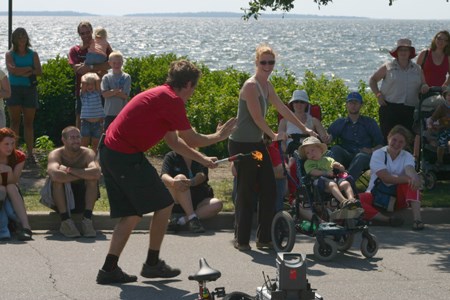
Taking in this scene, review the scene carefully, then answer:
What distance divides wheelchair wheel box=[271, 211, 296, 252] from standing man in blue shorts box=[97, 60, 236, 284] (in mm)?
1409

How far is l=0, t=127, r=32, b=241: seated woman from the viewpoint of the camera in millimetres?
10945

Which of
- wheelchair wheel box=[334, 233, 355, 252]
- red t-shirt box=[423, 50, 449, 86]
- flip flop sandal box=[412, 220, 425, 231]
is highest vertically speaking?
red t-shirt box=[423, 50, 449, 86]

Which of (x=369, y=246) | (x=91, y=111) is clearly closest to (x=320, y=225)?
(x=369, y=246)

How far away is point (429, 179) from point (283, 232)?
3.70 m

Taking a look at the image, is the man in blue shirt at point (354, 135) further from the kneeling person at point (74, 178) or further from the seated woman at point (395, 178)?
the kneeling person at point (74, 178)

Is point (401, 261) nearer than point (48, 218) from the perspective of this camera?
Yes

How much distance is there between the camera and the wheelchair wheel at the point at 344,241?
10469 millimetres

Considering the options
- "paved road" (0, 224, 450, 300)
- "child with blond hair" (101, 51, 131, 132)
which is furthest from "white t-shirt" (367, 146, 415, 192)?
"child with blond hair" (101, 51, 131, 132)

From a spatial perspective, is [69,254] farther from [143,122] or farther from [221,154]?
[221,154]

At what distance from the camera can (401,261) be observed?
33.4 feet

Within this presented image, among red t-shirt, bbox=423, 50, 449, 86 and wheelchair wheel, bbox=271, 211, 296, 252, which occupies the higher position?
red t-shirt, bbox=423, 50, 449, 86

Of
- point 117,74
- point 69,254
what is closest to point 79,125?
point 117,74

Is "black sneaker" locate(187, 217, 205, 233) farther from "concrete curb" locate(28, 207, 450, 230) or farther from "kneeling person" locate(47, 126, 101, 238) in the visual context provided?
"kneeling person" locate(47, 126, 101, 238)

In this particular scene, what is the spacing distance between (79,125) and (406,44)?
460cm
